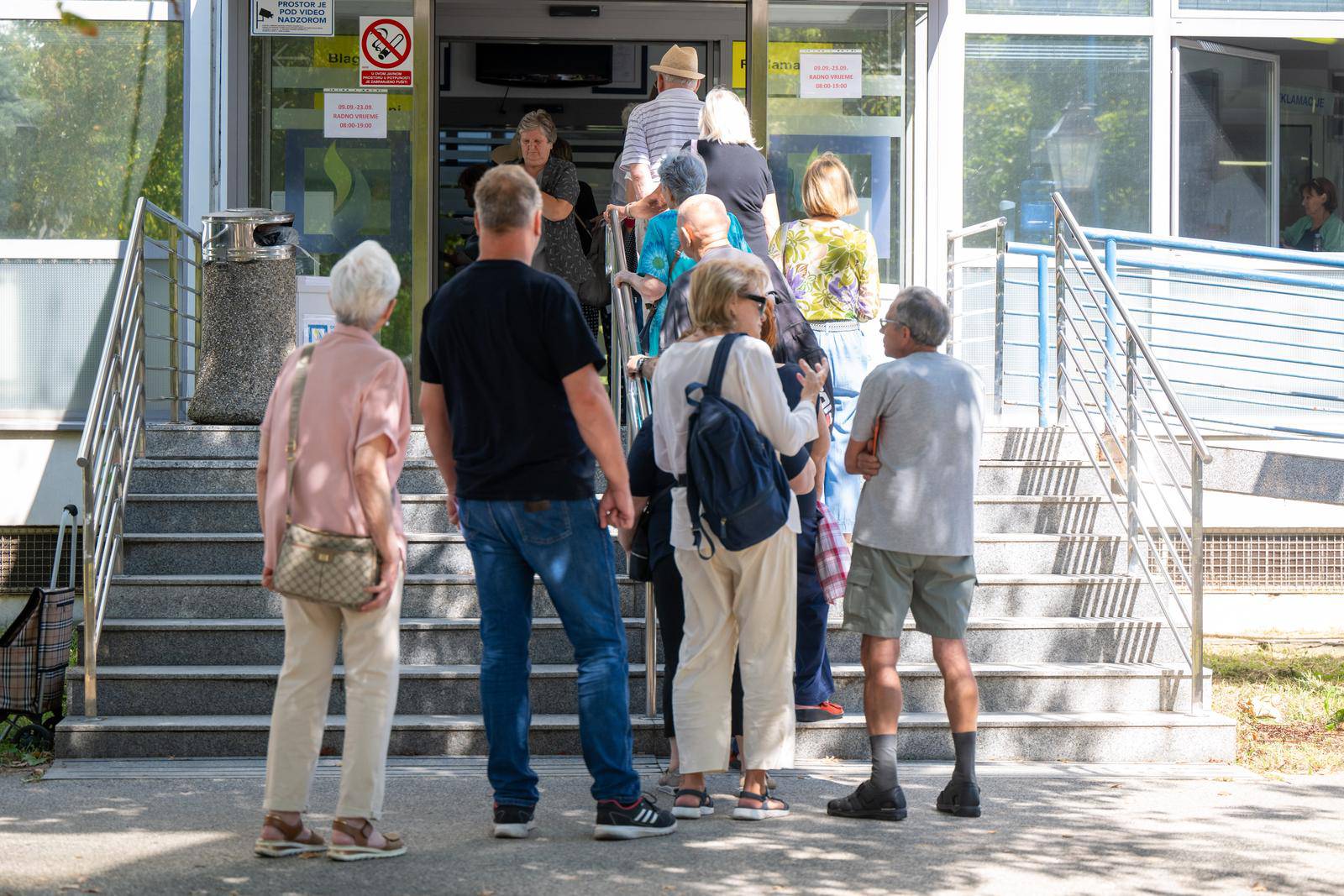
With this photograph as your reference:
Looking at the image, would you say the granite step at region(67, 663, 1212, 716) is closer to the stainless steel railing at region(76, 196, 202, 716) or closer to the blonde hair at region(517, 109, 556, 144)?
the stainless steel railing at region(76, 196, 202, 716)

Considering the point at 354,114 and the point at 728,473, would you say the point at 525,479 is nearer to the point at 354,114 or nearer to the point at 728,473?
the point at 728,473

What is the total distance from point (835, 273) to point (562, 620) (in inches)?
91.0

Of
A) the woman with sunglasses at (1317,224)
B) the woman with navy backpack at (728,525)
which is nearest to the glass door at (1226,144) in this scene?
the woman with sunglasses at (1317,224)

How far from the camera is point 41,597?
627cm

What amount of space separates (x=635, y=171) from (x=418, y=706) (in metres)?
2.74

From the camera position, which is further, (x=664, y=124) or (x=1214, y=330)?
(x=1214, y=330)

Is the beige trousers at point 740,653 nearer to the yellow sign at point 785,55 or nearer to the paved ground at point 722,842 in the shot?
the paved ground at point 722,842

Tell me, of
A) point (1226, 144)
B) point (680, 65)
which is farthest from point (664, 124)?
point (1226, 144)

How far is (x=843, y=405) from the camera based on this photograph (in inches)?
261

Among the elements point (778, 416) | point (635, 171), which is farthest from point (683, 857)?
point (635, 171)

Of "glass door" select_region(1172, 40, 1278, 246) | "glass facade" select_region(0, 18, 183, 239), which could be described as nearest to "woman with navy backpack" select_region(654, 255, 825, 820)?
"glass facade" select_region(0, 18, 183, 239)

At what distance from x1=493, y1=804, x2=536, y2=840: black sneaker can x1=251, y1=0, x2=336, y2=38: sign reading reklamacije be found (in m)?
5.63

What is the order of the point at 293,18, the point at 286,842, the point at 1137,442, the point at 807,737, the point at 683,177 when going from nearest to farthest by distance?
1. the point at 286,842
2. the point at 807,737
3. the point at 683,177
4. the point at 1137,442
5. the point at 293,18

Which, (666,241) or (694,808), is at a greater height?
(666,241)
